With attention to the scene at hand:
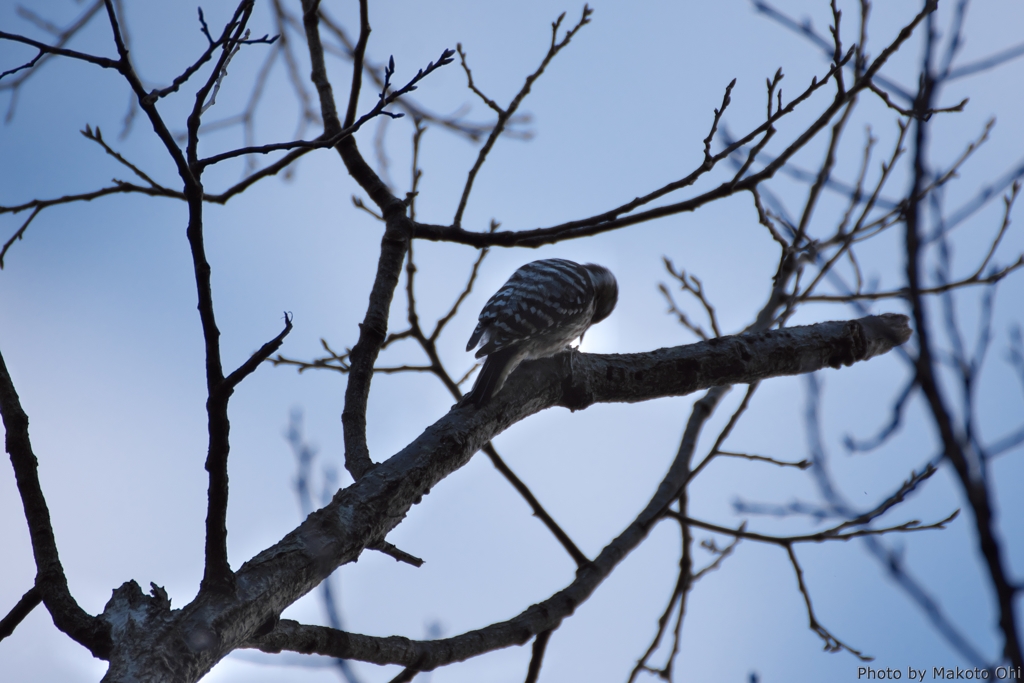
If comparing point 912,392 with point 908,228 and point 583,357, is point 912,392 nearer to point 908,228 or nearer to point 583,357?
point 908,228

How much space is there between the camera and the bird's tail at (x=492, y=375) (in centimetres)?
256

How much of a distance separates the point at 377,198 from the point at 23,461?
179 cm

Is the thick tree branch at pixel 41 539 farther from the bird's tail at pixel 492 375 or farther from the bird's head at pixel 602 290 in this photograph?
the bird's head at pixel 602 290

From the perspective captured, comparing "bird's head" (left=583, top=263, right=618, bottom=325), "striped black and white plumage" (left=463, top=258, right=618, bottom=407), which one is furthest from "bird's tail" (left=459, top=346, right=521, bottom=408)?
"bird's head" (left=583, top=263, right=618, bottom=325)

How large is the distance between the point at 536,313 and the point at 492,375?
37.6 inches

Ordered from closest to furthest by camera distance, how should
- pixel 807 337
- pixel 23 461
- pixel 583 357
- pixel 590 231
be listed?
1. pixel 23 461
2. pixel 590 231
3. pixel 583 357
4. pixel 807 337

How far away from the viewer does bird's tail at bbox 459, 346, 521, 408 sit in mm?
2559

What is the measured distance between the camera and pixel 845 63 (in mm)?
2605

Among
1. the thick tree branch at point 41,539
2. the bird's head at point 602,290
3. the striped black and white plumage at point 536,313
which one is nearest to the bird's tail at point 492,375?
the striped black and white plumage at point 536,313

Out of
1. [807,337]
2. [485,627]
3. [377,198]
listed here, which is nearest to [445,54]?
[377,198]

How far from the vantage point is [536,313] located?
3678mm

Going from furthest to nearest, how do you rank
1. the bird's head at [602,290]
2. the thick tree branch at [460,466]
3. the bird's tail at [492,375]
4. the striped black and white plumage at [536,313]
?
the bird's head at [602,290], the striped black and white plumage at [536,313], the bird's tail at [492,375], the thick tree branch at [460,466]

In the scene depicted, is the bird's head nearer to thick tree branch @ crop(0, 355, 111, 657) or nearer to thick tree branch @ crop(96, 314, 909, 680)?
thick tree branch @ crop(96, 314, 909, 680)

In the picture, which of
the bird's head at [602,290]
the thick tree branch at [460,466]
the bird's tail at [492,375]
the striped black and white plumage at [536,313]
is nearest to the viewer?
the thick tree branch at [460,466]
